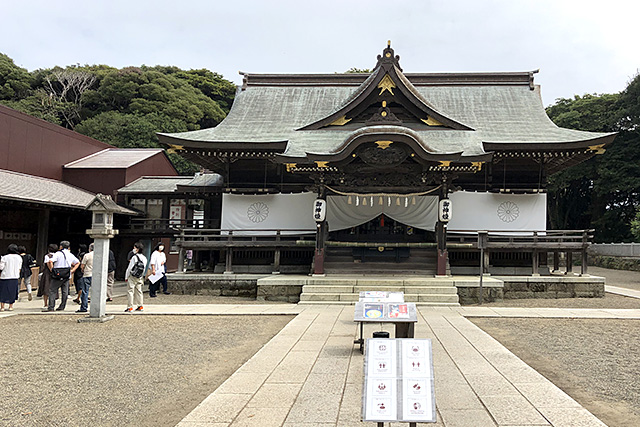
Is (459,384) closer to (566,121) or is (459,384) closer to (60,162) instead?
(60,162)

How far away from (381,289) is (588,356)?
6827 millimetres

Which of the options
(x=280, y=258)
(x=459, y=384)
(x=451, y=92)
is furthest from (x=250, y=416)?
(x=451, y=92)

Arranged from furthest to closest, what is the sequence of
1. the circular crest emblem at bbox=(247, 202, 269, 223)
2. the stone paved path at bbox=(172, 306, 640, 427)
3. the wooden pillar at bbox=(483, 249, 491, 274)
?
1. the circular crest emblem at bbox=(247, 202, 269, 223)
2. the wooden pillar at bbox=(483, 249, 491, 274)
3. the stone paved path at bbox=(172, 306, 640, 427)

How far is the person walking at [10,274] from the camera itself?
11.2 meters

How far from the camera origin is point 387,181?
15.7m

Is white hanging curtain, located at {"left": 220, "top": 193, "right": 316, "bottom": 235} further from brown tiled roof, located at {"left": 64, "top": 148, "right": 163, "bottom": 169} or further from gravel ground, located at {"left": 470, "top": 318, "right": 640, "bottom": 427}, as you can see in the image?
brown tiled roof, located at {"left": 64, "top": 148, "right": 163, "bottom": 169}

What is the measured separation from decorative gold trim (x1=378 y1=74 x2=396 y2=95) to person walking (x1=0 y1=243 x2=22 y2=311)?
12511 millimetres

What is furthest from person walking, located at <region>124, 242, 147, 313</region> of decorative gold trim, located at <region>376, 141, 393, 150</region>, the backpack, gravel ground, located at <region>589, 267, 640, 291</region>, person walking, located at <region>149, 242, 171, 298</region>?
gravel ground, located at <region>589, 267, 640, 291</region>

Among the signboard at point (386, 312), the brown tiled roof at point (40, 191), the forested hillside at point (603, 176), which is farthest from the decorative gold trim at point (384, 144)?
the forested hillside at point (603, 176)

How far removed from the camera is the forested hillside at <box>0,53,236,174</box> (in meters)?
38.6

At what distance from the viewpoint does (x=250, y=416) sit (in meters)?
4.45

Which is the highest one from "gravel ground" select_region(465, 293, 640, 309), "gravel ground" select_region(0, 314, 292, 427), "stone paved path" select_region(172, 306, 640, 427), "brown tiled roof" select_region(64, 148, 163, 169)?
"brown tiled roof" select_region(64, 148, 163, 169)

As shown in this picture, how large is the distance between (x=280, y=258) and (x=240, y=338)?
903cm

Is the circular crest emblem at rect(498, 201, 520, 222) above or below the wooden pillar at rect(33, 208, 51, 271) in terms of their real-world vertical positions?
above
